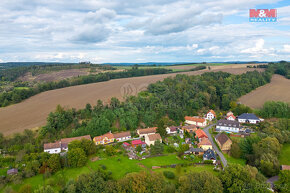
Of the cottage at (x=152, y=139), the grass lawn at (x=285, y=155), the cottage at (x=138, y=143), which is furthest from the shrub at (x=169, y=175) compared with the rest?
the grass lawn at (x=285, y=155)

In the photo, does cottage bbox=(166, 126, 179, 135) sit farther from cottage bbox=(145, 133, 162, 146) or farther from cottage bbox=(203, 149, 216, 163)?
cottage bbox=(203, 149, 216, 163)

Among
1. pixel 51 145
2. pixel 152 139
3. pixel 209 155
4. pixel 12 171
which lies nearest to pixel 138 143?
pixel 152 139

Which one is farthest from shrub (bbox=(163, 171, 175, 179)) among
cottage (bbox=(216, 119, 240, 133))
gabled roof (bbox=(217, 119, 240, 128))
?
gabled roof (bbox=(217, 119, 240, 128))

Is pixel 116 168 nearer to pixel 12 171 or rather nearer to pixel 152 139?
pixel 152 139

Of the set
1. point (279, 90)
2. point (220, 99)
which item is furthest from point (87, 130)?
point (279, 90)

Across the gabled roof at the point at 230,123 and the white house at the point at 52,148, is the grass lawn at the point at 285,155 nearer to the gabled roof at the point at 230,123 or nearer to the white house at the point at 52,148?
the gabled roof at the point at 230,123
